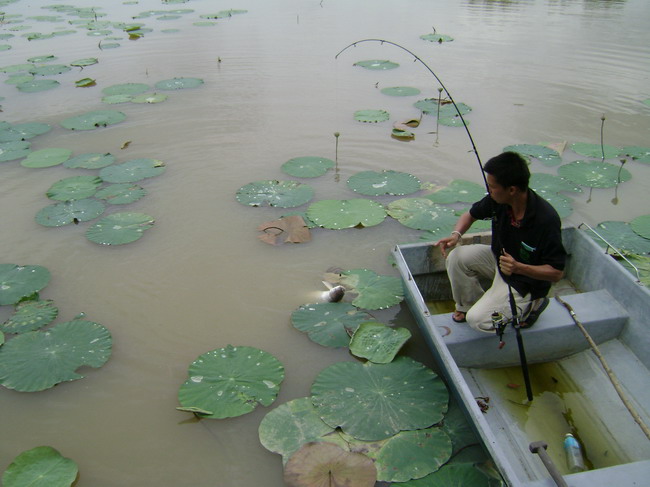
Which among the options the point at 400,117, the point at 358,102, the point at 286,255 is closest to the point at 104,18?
the point at 358,102

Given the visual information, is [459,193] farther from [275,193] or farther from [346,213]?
[275,193]

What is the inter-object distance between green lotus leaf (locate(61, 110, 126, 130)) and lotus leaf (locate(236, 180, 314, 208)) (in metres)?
2.59

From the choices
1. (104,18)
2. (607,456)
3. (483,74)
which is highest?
(104,18)

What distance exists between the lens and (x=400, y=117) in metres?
6.80

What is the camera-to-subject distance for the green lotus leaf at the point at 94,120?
6504 millimetres

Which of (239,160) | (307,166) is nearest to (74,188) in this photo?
(239,160)

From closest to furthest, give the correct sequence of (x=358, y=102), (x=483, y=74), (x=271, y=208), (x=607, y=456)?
(x=607, y=456)
(x=271, y=208)
(x=358, y=102)
(x=483, y=74)

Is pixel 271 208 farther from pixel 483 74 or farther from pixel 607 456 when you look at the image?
pixel 483 74

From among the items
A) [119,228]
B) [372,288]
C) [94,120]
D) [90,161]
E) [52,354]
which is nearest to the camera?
[52,354]

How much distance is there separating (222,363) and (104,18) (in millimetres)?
11629

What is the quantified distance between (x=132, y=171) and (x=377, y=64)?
489 cm

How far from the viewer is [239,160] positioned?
581cm

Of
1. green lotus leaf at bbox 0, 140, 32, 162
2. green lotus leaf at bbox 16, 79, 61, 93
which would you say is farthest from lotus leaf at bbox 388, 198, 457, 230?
green lotus leaf at bbox 16, 79, 61, 93

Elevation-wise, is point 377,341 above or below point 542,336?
below
